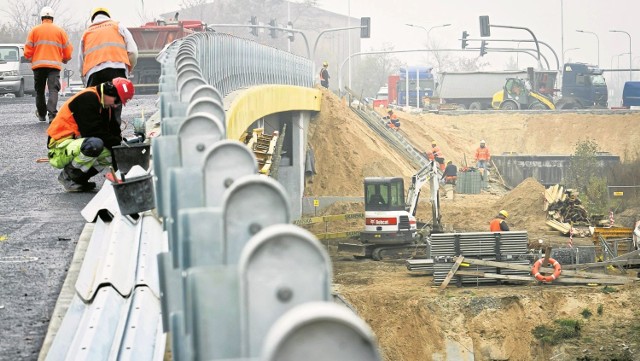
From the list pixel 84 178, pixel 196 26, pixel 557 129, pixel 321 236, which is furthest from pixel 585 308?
pixel 557 129

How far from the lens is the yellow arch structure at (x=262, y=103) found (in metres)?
19.2

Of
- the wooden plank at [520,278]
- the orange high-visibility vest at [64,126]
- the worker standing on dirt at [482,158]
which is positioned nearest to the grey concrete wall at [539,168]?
the worker standing on dirt at [482,158]

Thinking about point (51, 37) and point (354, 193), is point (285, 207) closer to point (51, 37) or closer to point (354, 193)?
point (51, 37)

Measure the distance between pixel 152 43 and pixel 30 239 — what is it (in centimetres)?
2711

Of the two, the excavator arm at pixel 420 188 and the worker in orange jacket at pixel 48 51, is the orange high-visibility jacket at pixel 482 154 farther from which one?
the worker in orange jacket at pixel 48 51

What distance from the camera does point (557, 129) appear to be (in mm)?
76375

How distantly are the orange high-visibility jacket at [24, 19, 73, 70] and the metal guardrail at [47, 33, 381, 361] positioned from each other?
31.1 feet

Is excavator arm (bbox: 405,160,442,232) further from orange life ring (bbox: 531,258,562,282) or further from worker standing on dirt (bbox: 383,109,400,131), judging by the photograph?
worker standing on dirt (bbox: 383,109,400,131)

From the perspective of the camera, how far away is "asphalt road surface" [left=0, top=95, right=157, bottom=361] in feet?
22.1

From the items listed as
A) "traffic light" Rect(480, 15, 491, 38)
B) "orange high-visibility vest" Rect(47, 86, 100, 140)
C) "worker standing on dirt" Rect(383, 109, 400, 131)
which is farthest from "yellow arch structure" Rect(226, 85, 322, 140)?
"traffic light" Rect(480, 15, 491, 38)

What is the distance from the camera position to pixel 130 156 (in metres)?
10.4

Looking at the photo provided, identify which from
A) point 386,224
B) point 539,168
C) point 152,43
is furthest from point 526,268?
point 539,168

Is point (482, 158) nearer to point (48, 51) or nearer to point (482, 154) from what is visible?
point (482, 154)

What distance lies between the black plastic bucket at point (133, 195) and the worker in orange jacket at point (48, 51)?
10.2m
